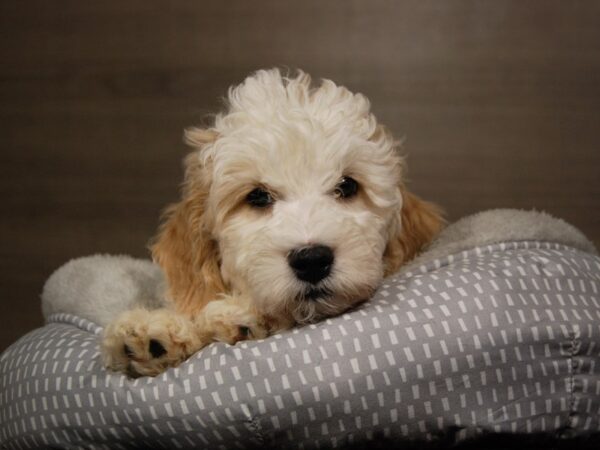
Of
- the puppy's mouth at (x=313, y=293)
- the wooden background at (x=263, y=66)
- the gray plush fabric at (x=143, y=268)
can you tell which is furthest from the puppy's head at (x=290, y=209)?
the wooden background at (x=263, y=66)

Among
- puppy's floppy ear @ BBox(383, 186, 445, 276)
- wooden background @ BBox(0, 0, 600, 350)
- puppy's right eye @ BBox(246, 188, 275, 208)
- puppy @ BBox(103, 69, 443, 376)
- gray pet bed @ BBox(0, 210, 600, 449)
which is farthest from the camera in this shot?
wooden background @ BBox(0, 0, 600, 350)

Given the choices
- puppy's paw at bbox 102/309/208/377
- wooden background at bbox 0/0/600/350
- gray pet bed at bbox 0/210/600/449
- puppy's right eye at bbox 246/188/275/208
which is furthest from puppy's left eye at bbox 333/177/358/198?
wooden background at bbox 0/0/600/350

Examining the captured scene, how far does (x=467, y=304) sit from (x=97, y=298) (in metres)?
0.95

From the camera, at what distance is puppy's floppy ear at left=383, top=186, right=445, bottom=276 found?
1706mm

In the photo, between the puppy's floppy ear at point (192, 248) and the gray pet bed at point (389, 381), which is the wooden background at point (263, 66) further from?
the gray pet bed at point (389, 381)

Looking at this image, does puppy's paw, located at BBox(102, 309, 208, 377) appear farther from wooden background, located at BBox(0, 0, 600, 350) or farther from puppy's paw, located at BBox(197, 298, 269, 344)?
wooden background, located at BBox(0, 0, 600, 350)

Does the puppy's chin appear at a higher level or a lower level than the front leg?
higher

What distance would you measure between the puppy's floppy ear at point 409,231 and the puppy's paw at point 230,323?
44cm

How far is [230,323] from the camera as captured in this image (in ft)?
4.44

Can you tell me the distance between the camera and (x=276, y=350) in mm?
1230

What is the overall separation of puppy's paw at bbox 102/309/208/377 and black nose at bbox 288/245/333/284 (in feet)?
0.82

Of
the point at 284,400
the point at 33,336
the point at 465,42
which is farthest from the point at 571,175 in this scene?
the point at 33,336

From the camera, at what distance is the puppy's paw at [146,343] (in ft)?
4.12

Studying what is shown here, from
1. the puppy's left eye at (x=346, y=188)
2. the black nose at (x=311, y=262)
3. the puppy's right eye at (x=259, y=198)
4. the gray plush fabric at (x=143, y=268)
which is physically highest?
the puppy's left eye at (x=346, y=188)
